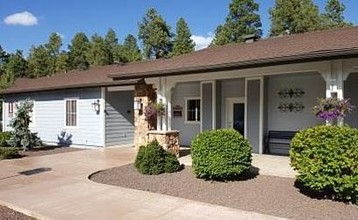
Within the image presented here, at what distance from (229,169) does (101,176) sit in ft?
11.7

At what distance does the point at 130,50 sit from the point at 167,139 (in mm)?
30876

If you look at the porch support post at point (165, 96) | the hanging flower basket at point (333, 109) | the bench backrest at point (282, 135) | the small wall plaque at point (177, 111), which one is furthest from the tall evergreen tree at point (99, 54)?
the hanging flower basket at point (333, 109)

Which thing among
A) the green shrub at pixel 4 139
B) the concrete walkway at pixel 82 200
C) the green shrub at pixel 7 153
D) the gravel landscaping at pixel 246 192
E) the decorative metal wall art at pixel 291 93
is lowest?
the concrete walkway at pixel 82 200

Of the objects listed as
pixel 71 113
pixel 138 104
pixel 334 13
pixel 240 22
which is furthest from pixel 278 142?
pixel 240 22

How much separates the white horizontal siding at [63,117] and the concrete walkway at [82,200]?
18.3 ft

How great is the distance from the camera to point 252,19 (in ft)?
113

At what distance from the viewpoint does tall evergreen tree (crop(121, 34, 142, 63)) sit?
132 feet

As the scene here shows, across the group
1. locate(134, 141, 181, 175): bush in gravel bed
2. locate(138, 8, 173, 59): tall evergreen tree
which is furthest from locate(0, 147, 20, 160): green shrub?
locate(138, 8, 173, 59): tall evergreen tree

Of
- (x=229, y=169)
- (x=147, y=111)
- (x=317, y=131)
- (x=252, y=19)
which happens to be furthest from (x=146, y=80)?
(x=252, y=19)

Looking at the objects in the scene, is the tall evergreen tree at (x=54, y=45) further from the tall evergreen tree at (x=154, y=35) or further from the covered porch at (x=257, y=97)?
the covered porch at (x=257, y=97)

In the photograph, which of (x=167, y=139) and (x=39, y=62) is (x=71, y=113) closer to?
(x=167, y=139)

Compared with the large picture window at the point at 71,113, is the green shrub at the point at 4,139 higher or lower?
lower

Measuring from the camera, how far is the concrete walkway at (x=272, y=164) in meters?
9.75

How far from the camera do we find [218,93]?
15203mm
